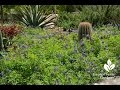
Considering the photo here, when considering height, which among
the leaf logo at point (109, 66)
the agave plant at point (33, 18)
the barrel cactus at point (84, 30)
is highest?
the agave plant at point (33, 18)

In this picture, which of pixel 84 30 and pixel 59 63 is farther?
pixel 84 30

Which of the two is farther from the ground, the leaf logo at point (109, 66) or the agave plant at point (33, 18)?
the agave plant at point (33, 18)

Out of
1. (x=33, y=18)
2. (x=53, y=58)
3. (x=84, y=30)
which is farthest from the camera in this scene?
(x=33, y=18)

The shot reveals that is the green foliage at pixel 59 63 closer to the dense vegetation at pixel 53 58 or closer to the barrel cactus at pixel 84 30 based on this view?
the dense vegetation at pixel 53 58

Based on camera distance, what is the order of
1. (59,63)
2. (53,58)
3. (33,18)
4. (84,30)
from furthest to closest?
(33,18) → (84,30) → (53,58) → (59,63)

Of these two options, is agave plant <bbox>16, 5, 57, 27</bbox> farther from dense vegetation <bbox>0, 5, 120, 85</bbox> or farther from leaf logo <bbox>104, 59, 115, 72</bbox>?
leaf logo <bbox>104, 59, 115, 72</bbox>

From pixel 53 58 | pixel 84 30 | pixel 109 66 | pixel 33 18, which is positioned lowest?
pixel 109 66

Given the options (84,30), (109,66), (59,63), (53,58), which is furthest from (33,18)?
(109,66)

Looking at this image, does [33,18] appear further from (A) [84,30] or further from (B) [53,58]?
(B) [53,58]

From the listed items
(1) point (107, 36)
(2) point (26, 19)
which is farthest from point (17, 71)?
(2) point (26, 19)

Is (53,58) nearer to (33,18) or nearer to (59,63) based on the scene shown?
(59,63)

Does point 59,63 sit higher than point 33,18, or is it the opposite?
point 33,18

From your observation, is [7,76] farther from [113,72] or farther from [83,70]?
[113,72]

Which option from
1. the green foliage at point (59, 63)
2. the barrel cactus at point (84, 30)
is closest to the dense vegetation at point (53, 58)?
the green foliage at point (59, 63)
